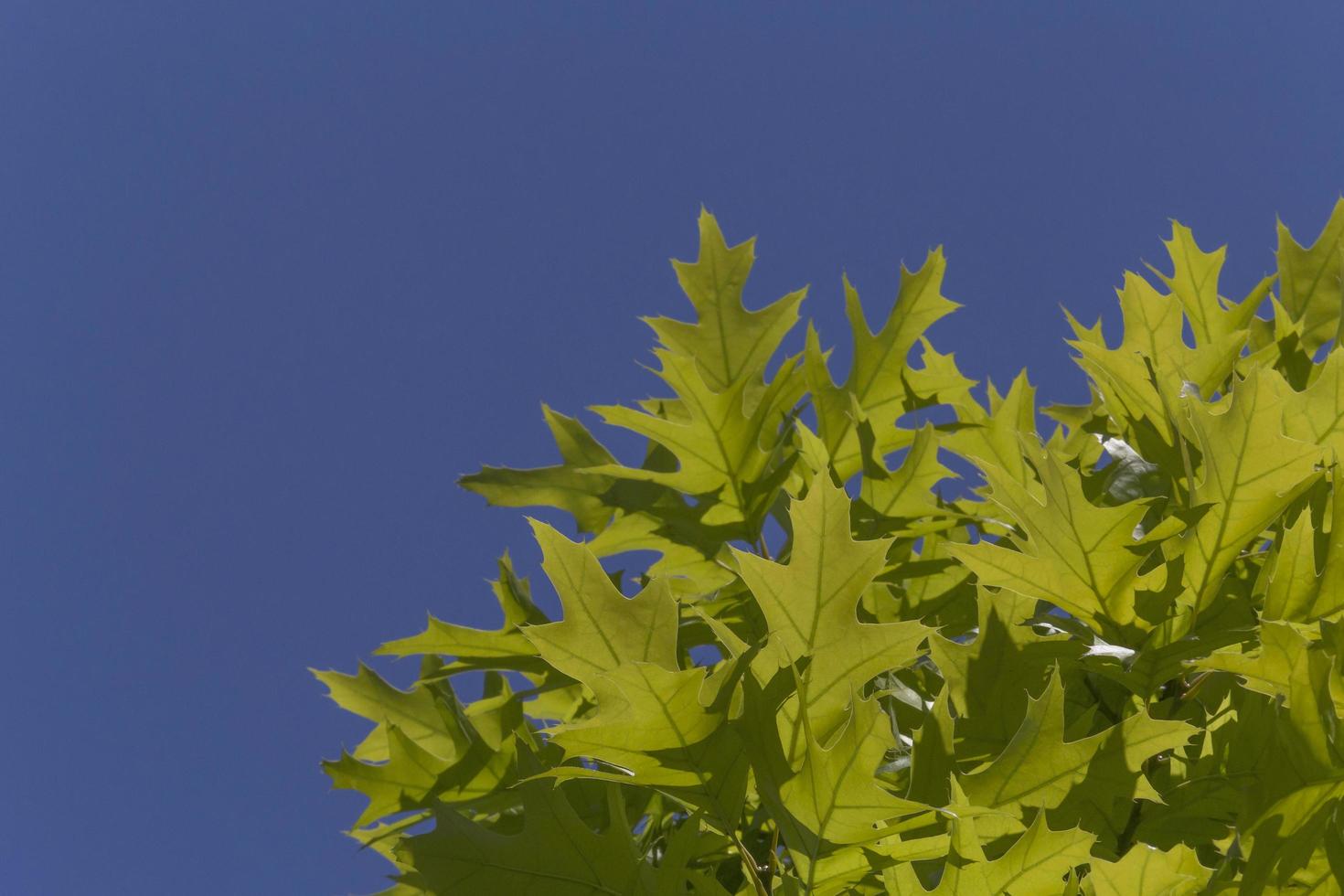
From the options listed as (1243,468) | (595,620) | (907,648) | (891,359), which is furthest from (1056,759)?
(891,359)

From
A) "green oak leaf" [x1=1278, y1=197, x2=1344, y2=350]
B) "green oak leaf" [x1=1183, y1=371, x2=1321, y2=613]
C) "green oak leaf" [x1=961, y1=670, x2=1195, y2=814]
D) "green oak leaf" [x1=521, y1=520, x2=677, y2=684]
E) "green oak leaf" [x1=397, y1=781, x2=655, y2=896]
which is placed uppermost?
"green oak leaf" [x1=1278, y1=197, x2=1344, y2=350]

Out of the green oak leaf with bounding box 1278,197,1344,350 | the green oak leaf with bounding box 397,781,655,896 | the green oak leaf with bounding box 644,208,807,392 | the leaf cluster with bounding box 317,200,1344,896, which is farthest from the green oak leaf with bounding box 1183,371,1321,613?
the green oak leaf with bounding box 1278,197,1344,350

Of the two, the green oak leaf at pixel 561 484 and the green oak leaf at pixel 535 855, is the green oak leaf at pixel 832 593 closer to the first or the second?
the green oak leaf at pixel 535 855

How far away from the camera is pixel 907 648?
5.50 ft

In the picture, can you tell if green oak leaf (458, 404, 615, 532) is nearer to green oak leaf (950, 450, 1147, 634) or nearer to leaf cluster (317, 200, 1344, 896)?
leaf cluster (317, 200, 1344, 896)

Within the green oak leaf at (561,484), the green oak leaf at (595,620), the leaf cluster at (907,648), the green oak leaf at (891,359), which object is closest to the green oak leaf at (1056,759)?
the leaf cluster at (907,648)

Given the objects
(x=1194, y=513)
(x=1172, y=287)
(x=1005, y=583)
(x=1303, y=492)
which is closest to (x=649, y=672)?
(x=1005, y=583)

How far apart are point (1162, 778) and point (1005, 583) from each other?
543mm

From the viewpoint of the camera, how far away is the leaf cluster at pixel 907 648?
1552 millimetres

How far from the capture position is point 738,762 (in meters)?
1.62

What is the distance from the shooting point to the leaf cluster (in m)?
1.55

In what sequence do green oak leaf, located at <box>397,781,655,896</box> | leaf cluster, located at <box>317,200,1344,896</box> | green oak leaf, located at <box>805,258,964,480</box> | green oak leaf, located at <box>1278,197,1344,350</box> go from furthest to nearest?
green oak leaf, located at <box>1278,197,1344,350</box> → green oak leaf, located at <box>805,258,964,480</box> → green oak leaf, located at <box>397,781,655,896</box> → leaf cluster, located at <box>317,200,1344,896</box>

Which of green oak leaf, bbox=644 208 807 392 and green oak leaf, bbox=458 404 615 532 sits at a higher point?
green oak leaf, bbox=644 208 807 392

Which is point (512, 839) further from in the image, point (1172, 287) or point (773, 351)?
point (1172, 287)
